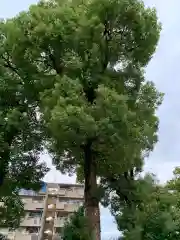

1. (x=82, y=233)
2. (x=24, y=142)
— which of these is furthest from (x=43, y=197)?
(x=82, y=233)

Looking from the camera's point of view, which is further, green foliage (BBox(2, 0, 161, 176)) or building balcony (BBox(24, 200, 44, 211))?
building balcony (BBox(24, 200, 44, 211))

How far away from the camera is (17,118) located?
9977mm

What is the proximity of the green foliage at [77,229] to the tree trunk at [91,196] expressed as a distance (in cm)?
15

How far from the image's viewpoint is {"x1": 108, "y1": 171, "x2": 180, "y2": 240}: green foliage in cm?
926

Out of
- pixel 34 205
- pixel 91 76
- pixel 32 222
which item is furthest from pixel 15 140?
pixel 34 205

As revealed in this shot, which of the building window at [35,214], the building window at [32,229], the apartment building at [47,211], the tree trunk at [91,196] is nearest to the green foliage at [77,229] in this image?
the tree trunk at [91,196]

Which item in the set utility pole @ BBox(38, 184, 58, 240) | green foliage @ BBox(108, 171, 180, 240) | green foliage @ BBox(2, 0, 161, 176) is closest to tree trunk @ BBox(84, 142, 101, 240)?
green foliage @ BBox(2, 0, 161, 176)

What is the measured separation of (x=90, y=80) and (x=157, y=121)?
311 centimetres

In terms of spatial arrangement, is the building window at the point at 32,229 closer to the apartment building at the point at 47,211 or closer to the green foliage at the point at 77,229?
the apartment building at the point at 47,211

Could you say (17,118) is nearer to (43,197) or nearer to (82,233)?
(82,233)

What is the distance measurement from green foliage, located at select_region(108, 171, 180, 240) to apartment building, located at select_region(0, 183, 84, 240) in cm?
1377

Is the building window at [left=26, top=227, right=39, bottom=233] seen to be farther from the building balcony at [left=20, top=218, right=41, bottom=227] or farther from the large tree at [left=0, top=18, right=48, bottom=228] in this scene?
the large tree at [left=0, top=18, right=48, bottom=228]

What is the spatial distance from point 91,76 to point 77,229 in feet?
13.4

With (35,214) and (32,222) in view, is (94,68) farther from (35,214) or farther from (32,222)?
(35,214)
